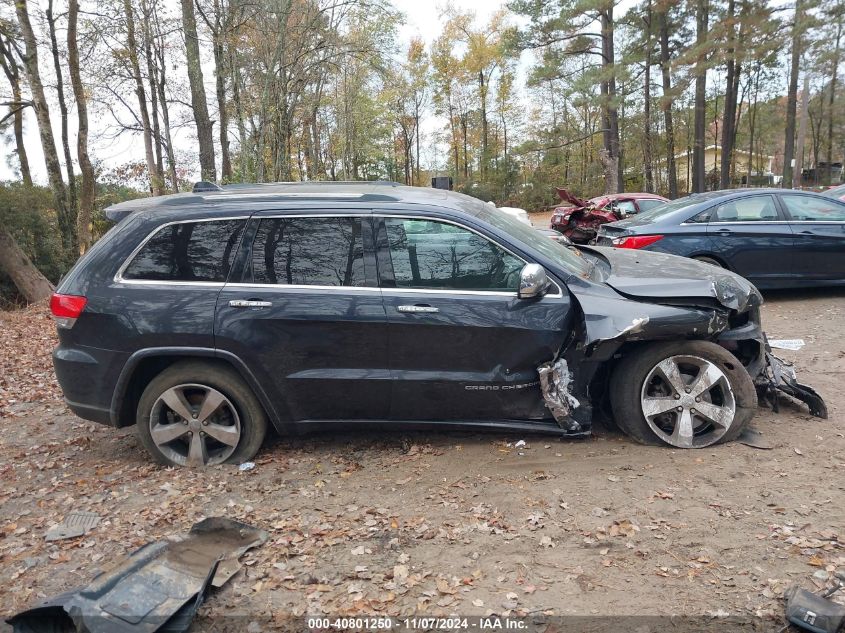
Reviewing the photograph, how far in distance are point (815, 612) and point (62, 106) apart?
2455 centimetres

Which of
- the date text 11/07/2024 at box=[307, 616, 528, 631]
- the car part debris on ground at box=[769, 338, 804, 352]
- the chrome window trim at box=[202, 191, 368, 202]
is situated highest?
the chrome window trim at box=[202, 191, 368, 202]

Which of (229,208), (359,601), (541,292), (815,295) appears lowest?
(359,601)

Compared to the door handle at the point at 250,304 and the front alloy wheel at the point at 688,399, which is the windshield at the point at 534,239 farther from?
the door handle at the point at 250,304

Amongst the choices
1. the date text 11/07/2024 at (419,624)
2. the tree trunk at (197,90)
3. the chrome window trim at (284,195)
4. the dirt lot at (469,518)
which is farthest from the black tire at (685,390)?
the tree trunk at (197,90)

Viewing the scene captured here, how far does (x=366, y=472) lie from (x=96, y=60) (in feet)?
60.9

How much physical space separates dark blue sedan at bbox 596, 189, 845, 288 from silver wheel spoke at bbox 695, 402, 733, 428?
14.1 feet

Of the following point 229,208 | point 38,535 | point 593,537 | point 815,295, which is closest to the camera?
point 593,537

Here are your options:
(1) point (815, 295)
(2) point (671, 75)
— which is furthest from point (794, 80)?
(1) point (815, 295)

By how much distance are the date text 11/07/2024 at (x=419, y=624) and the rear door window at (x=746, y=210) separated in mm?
6909

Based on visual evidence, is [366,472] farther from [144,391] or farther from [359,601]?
[144,391]

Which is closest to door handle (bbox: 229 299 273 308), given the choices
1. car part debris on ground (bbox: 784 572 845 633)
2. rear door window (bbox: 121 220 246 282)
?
rear door window (bbox: 121 220 246 282)

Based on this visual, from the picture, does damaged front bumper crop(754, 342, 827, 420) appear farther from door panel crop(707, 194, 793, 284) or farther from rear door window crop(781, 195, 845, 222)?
rear door window crop(781, 195, 845, 222)

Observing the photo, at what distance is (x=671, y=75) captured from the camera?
26641 mm

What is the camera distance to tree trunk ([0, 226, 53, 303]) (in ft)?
38.4
